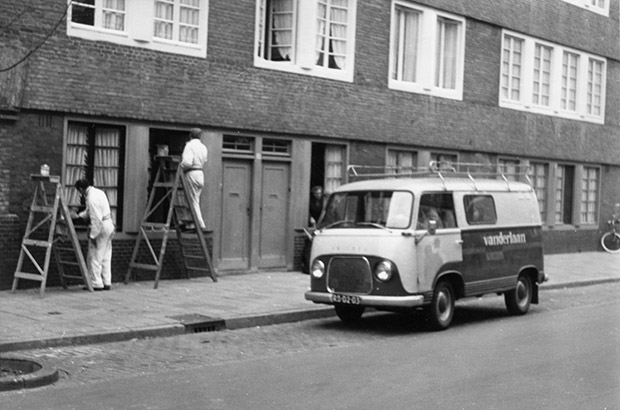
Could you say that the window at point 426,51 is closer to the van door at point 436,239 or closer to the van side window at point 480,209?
the van side window at point 480,209

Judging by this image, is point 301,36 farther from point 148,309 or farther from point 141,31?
point 148,309

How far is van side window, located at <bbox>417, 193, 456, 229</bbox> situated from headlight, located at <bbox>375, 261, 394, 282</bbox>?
2.47 ft

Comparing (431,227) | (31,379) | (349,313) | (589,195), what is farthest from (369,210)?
(589,195)

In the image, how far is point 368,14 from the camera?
2305 cm

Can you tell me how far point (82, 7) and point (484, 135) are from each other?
13332 mm

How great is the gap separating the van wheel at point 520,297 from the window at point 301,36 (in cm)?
710

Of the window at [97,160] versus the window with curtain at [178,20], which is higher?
the window with curtain at [178,20]

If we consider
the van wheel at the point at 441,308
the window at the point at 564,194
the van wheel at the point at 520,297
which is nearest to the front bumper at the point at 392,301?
the van wheel at the point at 441,308

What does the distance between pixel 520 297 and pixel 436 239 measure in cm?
286

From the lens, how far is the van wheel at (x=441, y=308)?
14.0m

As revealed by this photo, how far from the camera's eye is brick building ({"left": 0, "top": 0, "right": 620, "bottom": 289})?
16844 mm

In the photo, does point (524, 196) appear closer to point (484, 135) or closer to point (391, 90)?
point (391, 90)

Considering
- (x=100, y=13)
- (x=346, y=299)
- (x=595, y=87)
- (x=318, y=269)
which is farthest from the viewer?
(x=595, y=87)

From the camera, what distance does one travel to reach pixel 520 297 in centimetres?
1634
